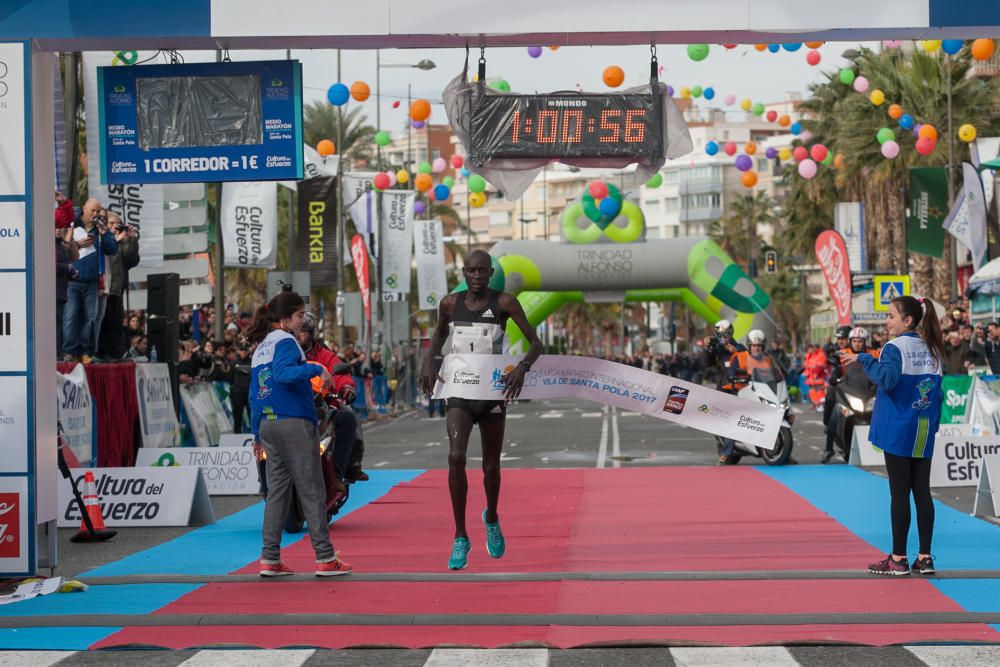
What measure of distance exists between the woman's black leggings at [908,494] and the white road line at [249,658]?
13.8 ft

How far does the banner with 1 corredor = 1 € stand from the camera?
1045 cm

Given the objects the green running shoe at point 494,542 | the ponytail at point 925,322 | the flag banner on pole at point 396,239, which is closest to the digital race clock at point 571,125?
the ponytail at point 925,322

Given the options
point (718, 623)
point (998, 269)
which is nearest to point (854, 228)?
point (998, 269)

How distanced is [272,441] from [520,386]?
5.48ft

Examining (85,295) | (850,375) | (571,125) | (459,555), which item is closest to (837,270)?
(850,375)

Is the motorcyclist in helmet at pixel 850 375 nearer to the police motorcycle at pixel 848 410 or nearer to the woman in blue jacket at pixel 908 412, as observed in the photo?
the police motorcycle at pixel 848 410

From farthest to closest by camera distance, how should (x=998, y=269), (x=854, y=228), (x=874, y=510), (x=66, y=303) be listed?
(x=854, y=228) → (x=998, y=269) → (x=66, y=303) → (x=874, y=510)

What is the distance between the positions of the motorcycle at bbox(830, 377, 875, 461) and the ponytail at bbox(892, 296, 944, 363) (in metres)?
11.0

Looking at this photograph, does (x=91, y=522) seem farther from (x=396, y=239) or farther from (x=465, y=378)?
(x=396, y=239)

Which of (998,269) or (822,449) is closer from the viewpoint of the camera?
(822,449)

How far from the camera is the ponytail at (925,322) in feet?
33.7

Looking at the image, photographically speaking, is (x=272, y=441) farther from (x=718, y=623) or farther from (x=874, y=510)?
(x=874, y=510)

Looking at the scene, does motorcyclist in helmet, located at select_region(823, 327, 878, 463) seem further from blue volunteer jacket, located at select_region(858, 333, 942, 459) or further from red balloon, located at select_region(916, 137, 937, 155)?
red balloon, located at select_region(916, 137, 937, 155)

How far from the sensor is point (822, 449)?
24.8 meters
